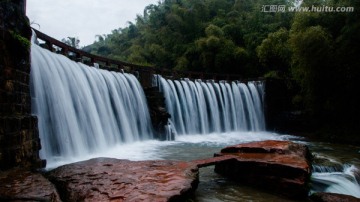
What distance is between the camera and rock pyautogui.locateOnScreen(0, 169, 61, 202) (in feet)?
10.4

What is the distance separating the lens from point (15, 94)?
4953 millimetres

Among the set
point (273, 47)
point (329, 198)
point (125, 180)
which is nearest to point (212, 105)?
point (273, 47)

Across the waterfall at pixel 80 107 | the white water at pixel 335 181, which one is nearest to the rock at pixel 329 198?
the white water at pixel 335 181

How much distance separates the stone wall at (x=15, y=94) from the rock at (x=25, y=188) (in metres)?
0.56

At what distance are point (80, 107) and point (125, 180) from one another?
18.3ft

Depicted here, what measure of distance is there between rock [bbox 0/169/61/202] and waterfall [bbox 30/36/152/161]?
3.07 meters

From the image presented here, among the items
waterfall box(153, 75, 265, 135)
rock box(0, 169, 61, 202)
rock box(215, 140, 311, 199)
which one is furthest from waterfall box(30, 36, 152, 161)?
rock box(215, 140, 311, 199)

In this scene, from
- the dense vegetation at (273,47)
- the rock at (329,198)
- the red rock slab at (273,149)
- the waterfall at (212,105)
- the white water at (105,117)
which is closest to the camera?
the rock at (329,198)

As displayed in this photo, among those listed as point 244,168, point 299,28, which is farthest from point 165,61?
point 244,168

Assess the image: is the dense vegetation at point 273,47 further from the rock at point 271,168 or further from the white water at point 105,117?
the rock at point 271,168

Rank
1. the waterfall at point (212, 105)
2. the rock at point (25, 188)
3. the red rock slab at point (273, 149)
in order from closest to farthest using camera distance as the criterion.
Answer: the rock at point (25, 188)
the red rock slab at point (273, 149)
the waterfall at point (212, 105)

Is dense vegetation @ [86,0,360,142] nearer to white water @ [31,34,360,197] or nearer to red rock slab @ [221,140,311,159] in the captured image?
white water @ [31,34,360,197]

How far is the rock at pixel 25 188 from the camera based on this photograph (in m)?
3.18

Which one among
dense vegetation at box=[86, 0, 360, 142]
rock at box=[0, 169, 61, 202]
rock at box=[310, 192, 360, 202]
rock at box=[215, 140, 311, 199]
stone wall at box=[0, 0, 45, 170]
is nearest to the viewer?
rock at box=[0, 169, 61, 202]
